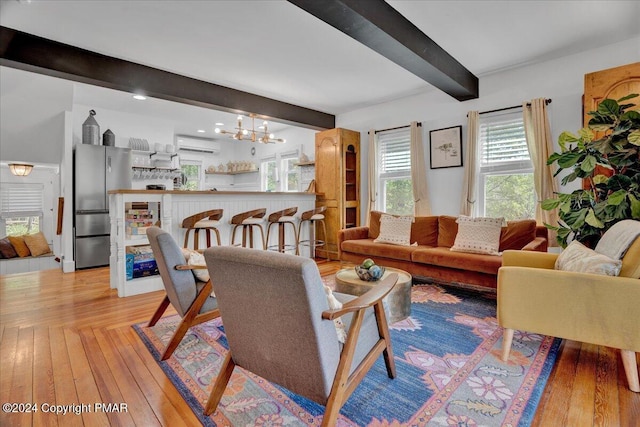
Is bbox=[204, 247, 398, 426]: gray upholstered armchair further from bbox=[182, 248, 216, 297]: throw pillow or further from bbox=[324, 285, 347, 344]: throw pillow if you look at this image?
bbox=[182, 248, 216, 297]: throw pillow

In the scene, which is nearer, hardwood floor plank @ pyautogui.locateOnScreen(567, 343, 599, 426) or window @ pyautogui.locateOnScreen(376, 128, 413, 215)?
hardwood floor plank @ pyautogui.locateOnScreen(567, 343, 599, 426)

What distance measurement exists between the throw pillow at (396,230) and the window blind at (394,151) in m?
1.19

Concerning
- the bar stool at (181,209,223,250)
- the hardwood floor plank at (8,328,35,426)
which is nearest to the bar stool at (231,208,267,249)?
the bar stool at (181,209,223,250)

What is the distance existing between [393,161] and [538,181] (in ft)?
7.15

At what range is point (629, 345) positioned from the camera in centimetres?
172

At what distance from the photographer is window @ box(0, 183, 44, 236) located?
23.6ft

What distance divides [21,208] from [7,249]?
1.18m

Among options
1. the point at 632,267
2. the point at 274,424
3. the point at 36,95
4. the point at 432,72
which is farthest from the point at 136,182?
the point at 632,267

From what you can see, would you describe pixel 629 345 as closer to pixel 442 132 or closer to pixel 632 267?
pixel 632 267

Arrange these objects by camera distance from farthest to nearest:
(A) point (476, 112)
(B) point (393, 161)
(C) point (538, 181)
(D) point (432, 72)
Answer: (B) point (393, 161)
(A) point (476, 112)
(C) point (538, 181)
(D) point (432, 72)

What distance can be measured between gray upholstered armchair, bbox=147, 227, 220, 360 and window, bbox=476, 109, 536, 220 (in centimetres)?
386

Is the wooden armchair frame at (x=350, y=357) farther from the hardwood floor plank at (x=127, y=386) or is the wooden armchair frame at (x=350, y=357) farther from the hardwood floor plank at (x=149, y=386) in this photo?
the hardwood floor plank at (x=127, y=386)

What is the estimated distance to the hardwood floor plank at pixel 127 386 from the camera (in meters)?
1.56
